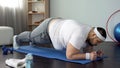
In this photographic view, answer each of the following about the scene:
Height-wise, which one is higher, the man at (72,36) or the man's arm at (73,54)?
the man at (72,36)

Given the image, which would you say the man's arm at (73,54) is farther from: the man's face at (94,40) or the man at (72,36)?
the man's face at (94,40)

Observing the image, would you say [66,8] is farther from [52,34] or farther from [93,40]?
[93,40]

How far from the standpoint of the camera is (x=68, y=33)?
91.0 inches

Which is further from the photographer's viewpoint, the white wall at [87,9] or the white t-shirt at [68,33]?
the white wall at [87,9]

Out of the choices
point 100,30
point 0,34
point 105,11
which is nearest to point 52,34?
point 100,30

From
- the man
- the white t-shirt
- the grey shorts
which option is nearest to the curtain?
the grey shorts

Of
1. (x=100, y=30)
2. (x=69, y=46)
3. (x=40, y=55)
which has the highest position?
(x=100, y=30)

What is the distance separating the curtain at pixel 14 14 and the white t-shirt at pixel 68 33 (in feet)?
7.61

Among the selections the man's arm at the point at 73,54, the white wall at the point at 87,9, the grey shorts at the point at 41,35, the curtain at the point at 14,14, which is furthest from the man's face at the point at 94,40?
the curtain at the point at 14,14

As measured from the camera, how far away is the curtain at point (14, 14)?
459 centimetres

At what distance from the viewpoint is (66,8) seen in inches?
196

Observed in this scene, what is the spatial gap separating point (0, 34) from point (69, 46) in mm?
1902

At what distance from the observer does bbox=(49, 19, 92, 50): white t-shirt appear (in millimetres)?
2182

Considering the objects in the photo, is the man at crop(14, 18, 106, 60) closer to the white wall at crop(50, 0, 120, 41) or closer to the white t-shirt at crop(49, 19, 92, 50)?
the white t-shirt at crop(49, 19, 92, 50)
